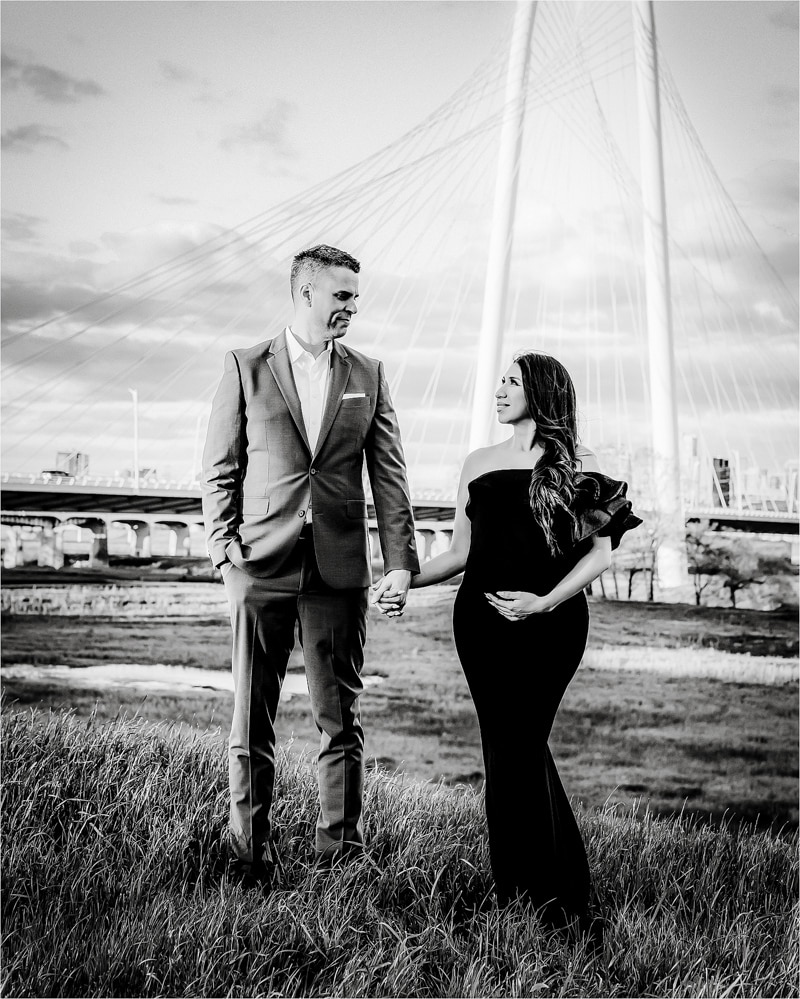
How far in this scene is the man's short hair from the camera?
2.02m

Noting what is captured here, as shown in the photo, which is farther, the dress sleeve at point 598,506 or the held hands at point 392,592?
the held hands at point 392,592

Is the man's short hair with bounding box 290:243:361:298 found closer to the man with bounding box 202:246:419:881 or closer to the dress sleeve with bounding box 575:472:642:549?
the man with bounding box 202:246:419:881

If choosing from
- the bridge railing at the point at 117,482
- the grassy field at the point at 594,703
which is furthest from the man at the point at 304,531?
the grassy field at the point at 594,703

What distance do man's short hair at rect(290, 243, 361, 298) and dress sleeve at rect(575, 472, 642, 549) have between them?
29.0 inches

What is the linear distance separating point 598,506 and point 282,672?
0.80 metres

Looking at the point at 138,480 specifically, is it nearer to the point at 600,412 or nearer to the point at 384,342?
the point at 384,342

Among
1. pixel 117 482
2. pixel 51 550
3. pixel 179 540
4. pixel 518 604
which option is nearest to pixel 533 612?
pixel 518 604

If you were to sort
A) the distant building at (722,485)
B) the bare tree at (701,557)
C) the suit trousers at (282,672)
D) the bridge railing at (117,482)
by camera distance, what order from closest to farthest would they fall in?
the suit trousers at (282,672) < the bridge railing at (117,482) < the distant building at (722,485) < the bare tree at (701,557)

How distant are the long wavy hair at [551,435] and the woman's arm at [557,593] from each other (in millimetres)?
62

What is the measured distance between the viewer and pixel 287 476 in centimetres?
200

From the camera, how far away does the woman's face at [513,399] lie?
1920mm

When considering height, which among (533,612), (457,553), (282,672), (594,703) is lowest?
(594,703)

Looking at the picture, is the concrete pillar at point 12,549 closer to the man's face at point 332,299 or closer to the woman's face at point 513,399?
the man's face at point 332,299

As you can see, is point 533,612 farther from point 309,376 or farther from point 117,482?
point 117,482
